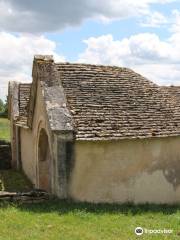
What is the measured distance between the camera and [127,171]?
1478 centimetres

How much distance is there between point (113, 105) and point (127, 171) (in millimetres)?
2416

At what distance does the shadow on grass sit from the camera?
13.3 metres

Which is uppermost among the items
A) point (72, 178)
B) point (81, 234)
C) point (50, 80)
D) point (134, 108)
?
point (50, 80)

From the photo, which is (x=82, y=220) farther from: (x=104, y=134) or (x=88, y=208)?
(x=104, y=134)

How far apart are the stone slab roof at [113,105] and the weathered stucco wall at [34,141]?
126cm

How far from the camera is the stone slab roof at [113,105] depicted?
14663 mm

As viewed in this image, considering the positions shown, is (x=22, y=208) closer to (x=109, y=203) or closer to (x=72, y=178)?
(x=72, y=178)

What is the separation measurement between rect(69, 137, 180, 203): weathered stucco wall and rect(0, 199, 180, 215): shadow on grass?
400 mm

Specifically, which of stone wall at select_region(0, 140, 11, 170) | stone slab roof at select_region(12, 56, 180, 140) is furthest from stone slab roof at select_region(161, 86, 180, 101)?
stone wall at select_region(0, 140, 11, 170)

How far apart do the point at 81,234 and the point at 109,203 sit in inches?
144

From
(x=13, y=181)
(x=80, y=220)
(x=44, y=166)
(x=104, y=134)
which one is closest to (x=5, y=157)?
(x=13, y=181)

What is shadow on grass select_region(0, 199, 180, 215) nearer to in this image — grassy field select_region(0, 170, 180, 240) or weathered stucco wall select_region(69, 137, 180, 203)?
grassy field select_region(0, 170, 180, 240)

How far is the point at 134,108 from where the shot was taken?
52.3ft

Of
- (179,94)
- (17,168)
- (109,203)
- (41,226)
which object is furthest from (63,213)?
(17,168)
